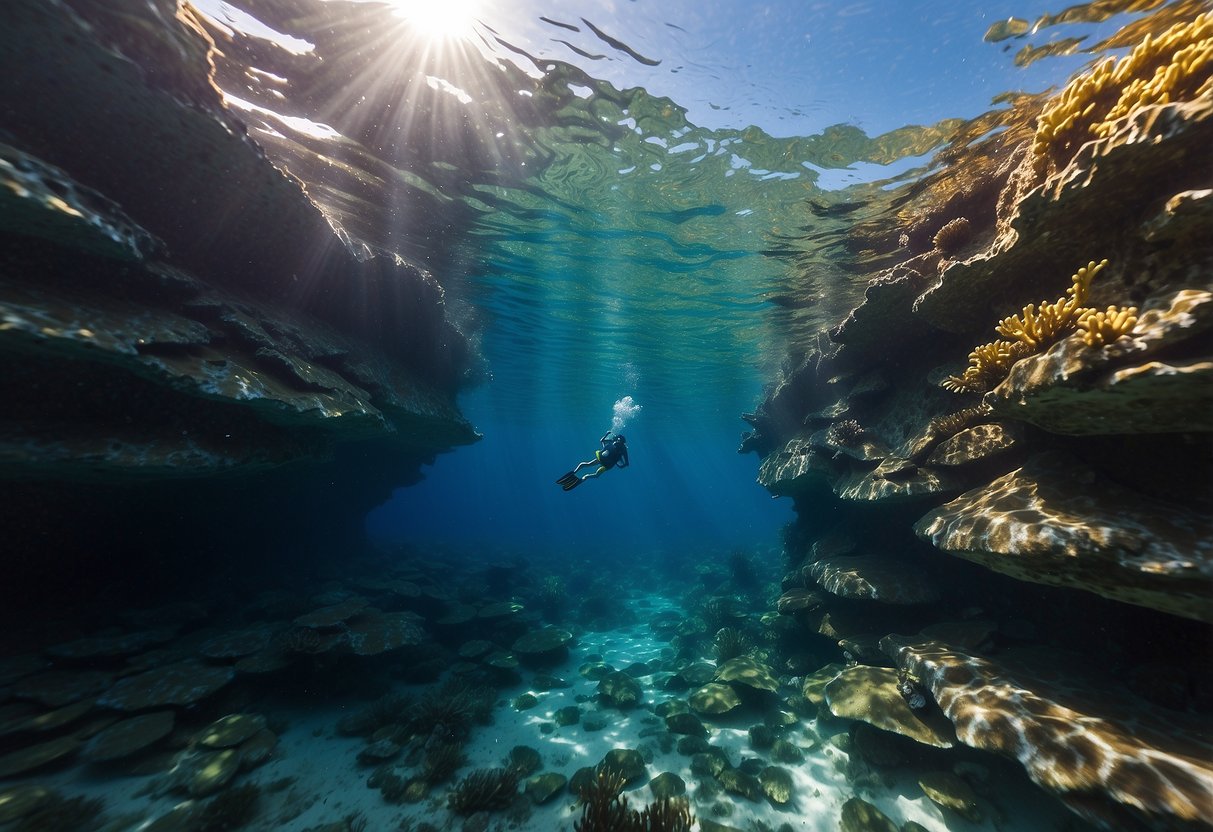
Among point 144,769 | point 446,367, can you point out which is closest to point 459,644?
point 144,769

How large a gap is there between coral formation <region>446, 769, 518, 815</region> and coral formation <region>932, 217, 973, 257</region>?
37.8 ft

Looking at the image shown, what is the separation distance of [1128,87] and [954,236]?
342 cm

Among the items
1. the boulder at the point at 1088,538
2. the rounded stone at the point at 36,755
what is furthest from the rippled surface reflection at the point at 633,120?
the rounded stone at the point at 36,755

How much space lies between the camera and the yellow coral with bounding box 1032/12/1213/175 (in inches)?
160

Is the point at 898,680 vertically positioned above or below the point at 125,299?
below

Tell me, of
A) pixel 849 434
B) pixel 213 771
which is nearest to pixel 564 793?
pixel 213 771

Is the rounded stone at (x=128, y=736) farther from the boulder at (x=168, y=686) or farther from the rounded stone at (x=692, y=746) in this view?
the rounded stone at (x=692, y=746)

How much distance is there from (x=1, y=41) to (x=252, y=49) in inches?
170

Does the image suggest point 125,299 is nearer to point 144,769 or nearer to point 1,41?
point 1,41

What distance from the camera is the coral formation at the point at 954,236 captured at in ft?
25.4

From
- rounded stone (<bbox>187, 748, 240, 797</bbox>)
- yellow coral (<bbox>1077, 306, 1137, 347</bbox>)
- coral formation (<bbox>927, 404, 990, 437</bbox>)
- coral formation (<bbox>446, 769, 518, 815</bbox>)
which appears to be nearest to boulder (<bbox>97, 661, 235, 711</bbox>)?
rounded stone (<bbox>187, 748, 240, 797</bbox>)

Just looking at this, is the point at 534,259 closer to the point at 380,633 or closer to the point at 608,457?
the point at 608,457

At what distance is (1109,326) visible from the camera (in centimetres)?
374

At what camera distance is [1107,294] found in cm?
451
